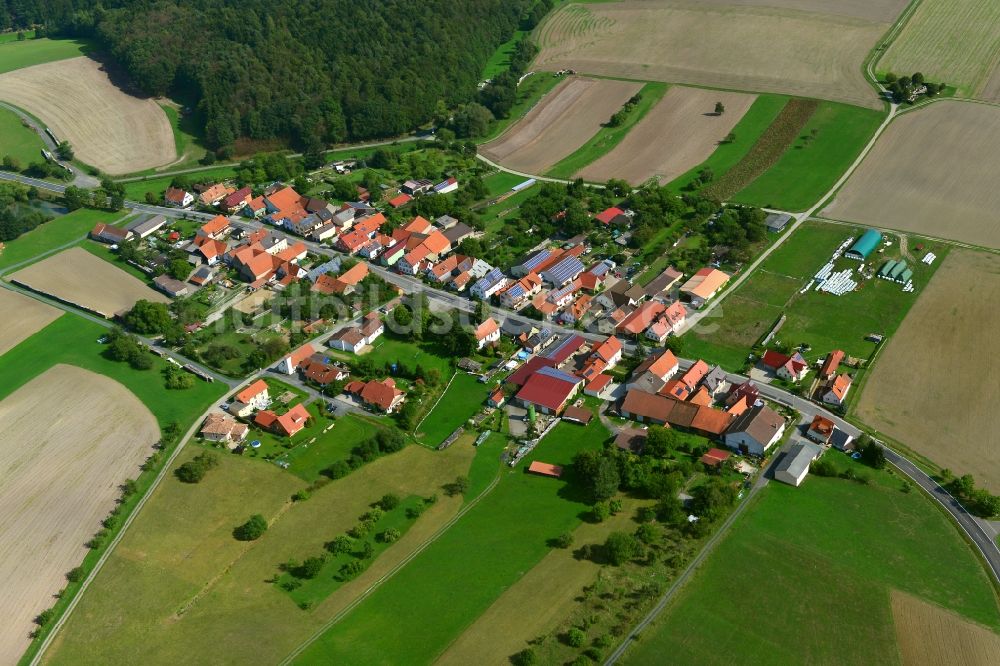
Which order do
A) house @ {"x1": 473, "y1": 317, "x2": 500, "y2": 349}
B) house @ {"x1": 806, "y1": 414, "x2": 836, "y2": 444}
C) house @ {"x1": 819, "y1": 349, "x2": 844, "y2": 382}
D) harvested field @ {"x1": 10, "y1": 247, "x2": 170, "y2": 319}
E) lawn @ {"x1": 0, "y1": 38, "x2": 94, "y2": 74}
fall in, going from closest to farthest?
house @ {"x1": 806, "y1": 414, "x2": 836, "y2": 444}
house @ {"x1": 819, "y1": 349, "x2": 844, "y2": 382}
house @ {"x1": 473, "y1": 317, "x2": 500, "y2": 349}
harvested field @ {"x1": 10, "y1": 247, "x2": 170, "y2": 319}
lawn @ {"x1": 0, "y1": 38, "x2": 94, "y2": 74}

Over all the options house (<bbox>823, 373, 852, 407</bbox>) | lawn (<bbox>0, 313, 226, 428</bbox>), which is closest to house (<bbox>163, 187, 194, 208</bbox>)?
lawn (<bbox>0, 313, 226, 428</bbox>)

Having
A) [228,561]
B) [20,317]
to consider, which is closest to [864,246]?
[228,561]

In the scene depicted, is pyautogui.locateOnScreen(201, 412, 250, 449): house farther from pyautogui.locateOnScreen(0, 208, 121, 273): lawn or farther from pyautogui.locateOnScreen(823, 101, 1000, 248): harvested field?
pyautogui.locateOnScreen(823, 101, 1000, 248): harvested field

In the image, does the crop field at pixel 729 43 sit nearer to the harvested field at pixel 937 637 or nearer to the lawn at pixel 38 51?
the lawn at pixel 38 51

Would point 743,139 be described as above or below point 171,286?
above

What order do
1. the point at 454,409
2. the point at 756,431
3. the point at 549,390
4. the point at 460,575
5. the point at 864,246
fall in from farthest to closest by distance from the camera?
the point at 864,246
the point at 454,409
the point at 549,390
the point at 756,431
the point at 460,575

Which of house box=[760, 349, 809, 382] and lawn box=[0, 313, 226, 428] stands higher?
house box=[760, 349, 809, 382]

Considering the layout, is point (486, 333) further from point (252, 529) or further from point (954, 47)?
point (954, 47)
